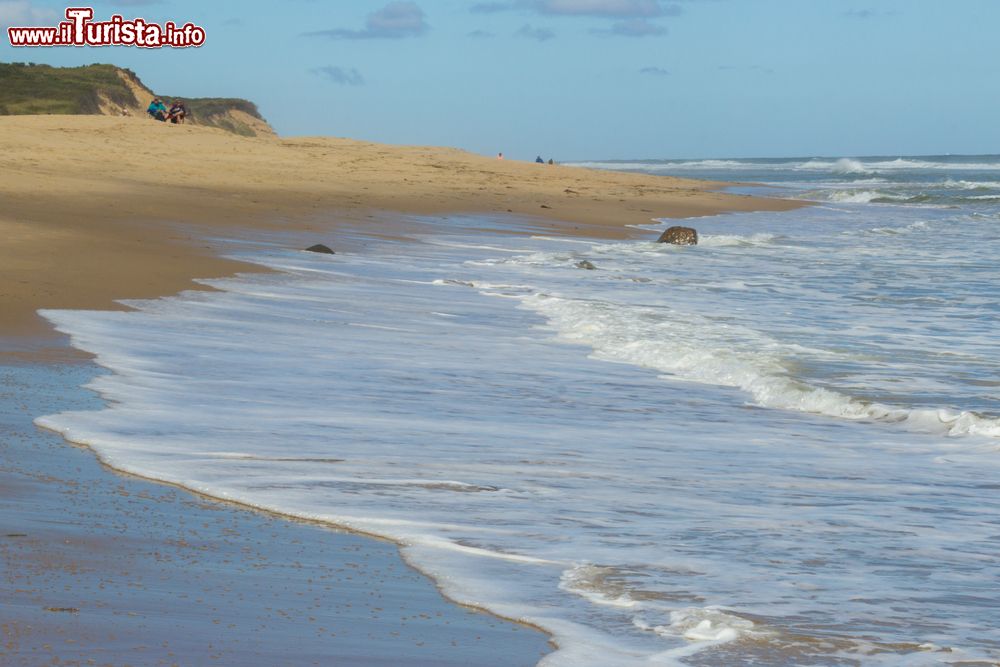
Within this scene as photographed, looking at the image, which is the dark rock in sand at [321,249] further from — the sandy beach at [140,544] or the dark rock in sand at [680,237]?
the dark rock in sand at [680,237]

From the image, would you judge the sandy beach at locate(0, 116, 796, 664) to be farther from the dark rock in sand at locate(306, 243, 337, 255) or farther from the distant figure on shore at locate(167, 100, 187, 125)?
the distant figure on shore at locate(167, 100, 187, 125)

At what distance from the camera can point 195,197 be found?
22.7 metres

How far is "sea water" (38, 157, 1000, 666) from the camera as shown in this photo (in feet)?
13.3

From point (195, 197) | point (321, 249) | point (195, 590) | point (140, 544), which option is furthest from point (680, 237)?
point (195, 590)

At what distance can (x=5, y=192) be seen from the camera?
59.1 ft

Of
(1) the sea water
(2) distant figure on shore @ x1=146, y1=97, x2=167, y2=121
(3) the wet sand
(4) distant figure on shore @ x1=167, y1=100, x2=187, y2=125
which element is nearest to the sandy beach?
(3) the wet sand

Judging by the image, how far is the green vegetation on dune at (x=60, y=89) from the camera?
52.0 m

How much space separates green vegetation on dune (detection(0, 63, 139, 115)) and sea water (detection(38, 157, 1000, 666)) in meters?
41.7

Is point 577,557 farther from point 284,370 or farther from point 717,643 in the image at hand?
point 284,370

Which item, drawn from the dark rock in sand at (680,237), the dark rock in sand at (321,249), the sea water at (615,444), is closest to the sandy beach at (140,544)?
the sea water at (615,444)

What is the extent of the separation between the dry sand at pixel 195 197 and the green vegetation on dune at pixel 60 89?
12884 mm

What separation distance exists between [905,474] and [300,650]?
3657mm

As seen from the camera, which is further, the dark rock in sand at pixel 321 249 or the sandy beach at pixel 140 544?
the dark rock in sand at pixel 321 249

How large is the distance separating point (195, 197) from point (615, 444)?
56.8 ft
